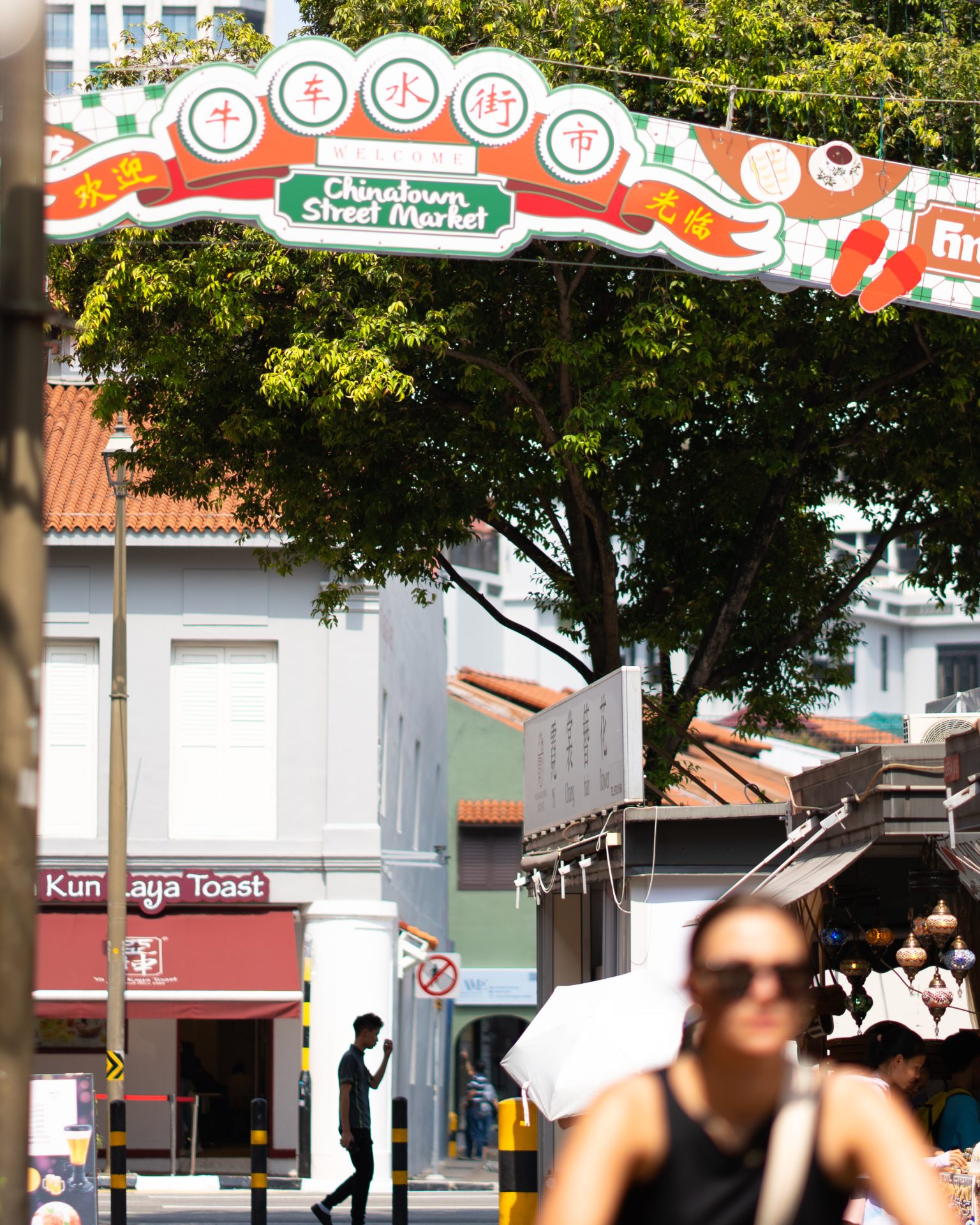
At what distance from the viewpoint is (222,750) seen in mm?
24188

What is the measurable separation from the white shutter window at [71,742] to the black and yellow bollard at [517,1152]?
11.3 metres

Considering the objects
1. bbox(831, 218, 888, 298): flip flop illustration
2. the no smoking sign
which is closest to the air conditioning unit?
bbox(831, 218, 888, 298): flip flop illustration

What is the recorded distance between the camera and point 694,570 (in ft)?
60.7

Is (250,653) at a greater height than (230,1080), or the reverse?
(250,653)

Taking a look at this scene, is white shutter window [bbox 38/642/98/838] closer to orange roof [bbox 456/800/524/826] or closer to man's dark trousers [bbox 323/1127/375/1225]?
man's dark trousers [bbox 323/1127/375/1225]

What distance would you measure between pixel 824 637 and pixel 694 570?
10.1 ft

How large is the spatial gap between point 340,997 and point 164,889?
255 centimetres

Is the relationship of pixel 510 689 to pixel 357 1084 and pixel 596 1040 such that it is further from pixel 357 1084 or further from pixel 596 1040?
pixel 596 1040

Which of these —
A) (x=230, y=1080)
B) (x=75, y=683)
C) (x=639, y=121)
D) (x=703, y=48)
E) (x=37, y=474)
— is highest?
(x=703, y=48)

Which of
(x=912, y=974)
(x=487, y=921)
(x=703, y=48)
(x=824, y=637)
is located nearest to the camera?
(x=912, y=974)

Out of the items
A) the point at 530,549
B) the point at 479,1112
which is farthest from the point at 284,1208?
the point at 479,1112

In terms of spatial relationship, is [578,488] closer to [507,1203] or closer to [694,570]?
[694,570]

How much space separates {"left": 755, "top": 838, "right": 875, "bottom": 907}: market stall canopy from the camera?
977 cm

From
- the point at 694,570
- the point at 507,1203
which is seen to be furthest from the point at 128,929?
the point at 507,1203
